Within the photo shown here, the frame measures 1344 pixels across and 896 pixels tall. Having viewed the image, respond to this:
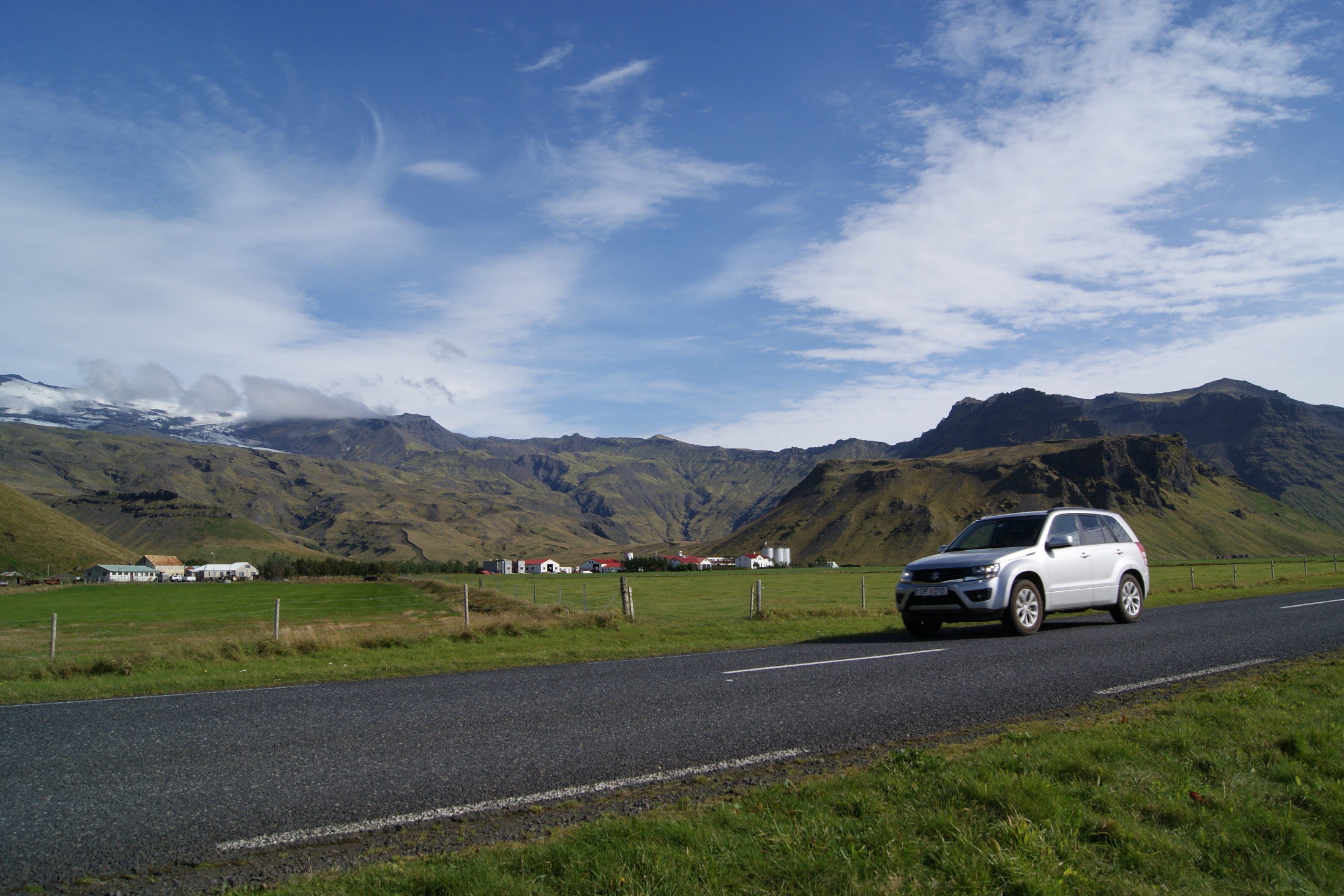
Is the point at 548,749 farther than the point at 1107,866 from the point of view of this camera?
Yes

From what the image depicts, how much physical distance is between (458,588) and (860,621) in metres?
63.3

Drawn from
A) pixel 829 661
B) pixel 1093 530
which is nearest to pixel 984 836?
pixel 829 661

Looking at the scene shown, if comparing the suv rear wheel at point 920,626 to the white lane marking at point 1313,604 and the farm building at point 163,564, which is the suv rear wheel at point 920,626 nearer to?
the white lane marking at point 1313,604

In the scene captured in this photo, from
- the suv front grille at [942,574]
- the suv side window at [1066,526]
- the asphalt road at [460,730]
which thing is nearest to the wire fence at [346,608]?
the asphalt road at [460,730]

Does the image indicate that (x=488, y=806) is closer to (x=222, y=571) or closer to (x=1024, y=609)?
(x=1024, y=609)

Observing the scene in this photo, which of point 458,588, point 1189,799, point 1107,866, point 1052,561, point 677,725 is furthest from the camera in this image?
point 458,588

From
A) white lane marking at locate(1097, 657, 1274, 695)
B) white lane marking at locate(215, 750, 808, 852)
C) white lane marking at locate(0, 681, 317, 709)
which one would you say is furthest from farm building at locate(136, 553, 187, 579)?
white lane marking at locate(1097, 657, 1274, 695)

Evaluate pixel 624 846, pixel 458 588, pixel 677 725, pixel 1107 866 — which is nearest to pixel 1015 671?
pixel 677 725

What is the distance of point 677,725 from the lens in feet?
23.6

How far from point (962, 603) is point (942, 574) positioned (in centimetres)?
64

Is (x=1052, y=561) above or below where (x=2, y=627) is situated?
above

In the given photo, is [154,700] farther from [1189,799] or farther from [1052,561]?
[1052,561]

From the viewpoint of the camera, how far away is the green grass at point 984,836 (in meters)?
3.59

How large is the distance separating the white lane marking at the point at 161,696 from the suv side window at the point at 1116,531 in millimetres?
14622
